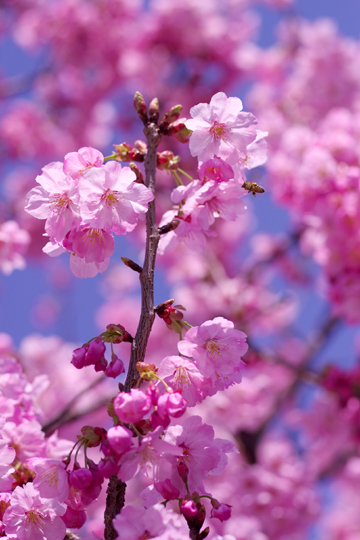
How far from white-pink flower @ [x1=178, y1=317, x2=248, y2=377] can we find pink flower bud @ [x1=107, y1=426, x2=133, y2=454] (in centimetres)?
27

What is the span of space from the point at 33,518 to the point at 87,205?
81 centimetres

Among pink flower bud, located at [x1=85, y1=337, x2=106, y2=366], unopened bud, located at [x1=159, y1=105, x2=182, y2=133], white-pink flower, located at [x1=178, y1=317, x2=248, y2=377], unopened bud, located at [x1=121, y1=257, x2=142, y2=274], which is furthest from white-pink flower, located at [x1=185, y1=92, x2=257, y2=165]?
pink flower bud, located at [x1=85, y1=337, x2=106, y2=366]

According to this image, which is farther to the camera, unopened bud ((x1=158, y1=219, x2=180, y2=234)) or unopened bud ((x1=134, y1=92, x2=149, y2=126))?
unopened bud ((x1=134, y1=92, x2=149, y2=126))

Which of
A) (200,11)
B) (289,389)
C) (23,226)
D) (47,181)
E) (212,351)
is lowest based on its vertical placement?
(212,351)

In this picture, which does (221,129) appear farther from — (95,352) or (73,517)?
Result: (73,517)

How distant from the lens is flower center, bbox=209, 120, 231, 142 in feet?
4.38

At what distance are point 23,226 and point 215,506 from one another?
19.9ft

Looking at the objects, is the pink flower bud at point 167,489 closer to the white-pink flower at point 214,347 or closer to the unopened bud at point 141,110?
the white-pink flower at point 214,347

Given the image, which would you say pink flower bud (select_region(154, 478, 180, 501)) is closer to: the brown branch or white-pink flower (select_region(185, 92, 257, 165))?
the brown branch

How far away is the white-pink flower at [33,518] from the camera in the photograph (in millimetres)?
1193

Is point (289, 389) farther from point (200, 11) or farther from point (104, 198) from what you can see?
point (200, 11)

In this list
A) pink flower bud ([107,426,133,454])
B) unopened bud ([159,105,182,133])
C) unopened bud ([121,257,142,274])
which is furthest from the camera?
unopened bud ([159,105,182,133])

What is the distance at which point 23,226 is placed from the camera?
22.0 feet

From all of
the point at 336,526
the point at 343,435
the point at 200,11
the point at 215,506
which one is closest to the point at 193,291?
the point at 343,435
